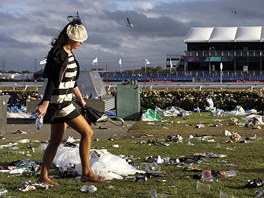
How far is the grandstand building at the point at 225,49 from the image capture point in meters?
72.1

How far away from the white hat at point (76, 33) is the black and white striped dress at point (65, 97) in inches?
9.4

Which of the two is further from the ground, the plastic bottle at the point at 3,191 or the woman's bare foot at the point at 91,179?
the woman's bare foot at the point at 91,179

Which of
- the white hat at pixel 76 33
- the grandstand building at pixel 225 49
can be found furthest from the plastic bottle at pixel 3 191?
the grandstand building at pixel 225 49

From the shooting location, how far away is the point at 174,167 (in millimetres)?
8445

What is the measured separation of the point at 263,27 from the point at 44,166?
70.4 metres

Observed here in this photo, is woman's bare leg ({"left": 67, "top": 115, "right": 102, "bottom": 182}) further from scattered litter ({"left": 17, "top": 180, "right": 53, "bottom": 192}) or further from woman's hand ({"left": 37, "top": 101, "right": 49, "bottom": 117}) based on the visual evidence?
scattered litter ({"left": 17, "top": 180, "right": 53, "bottom": 192})

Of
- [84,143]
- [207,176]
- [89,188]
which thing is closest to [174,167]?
[207,176]

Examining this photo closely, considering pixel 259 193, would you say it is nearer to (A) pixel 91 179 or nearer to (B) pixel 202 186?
(B) pixel 202 186

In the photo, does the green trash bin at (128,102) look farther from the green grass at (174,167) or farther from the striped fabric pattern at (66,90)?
the striped fabric pattern at (66,90)

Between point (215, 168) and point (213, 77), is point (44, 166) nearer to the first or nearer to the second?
point (215, 168)

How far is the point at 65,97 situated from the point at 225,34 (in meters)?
69.2

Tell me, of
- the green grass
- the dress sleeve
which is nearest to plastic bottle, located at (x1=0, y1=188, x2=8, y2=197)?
the green grass

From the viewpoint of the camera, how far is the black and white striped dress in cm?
683

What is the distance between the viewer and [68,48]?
22.7ft
